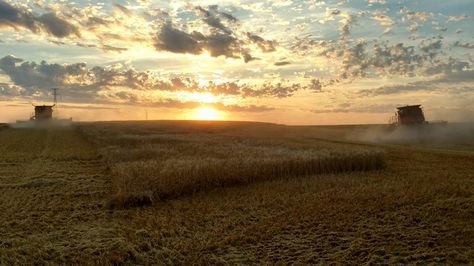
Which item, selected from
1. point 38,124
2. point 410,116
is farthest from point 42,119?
point 410,116

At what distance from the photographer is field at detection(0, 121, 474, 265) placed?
10.7m

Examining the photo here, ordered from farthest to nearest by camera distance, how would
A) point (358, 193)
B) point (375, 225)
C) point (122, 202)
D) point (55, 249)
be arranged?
1. point (358, 193)
2. point (122, 202)
3. point (375, 225)
4. point (55, 249)

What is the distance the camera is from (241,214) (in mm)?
14398

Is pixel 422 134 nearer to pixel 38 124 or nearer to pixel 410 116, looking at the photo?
pixel 410 116

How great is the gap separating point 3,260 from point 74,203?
567 cm

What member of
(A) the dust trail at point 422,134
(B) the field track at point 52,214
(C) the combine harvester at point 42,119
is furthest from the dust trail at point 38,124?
(B) the field track at point 52,214

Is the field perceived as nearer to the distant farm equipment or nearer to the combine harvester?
the distant farm equipment

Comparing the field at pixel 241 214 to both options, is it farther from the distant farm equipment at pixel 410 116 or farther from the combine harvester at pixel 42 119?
the combine harvester at pixel 42 119

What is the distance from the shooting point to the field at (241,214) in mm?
10727

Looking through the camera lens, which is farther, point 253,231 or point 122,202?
point 122,202

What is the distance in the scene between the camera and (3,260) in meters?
10.2

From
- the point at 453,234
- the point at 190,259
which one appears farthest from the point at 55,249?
the point at 453,234

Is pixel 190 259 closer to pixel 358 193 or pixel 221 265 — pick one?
pixel 221 265

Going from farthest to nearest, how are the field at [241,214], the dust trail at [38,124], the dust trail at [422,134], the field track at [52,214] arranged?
the dust trail at [38,124]
the dust trail at [422,134]
the field track at [52,214]
the field at [241,214]
